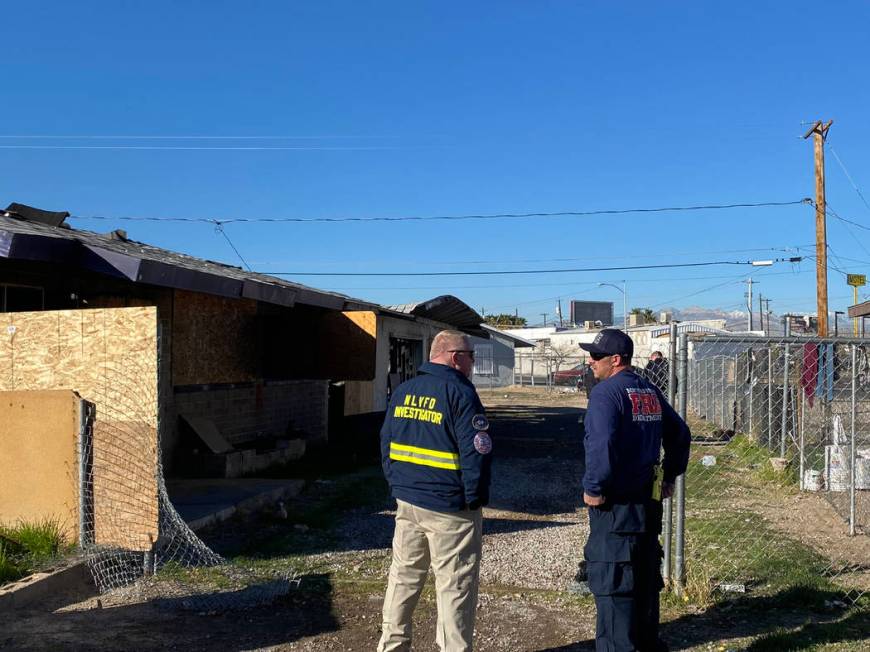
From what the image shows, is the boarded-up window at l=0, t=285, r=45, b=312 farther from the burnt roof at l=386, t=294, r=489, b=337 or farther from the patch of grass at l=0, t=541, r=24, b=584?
the burnt roof at l=386, t=294, r=489, b=337

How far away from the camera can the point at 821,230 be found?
71.1 ft

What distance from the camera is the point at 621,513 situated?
4301 millimetres

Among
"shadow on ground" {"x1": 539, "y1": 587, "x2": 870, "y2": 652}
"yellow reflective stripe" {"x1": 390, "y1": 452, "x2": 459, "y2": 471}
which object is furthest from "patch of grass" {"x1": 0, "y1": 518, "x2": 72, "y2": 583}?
"shadow on ground" {"x1": 539, "y1": 587, "x2": 870, "y2": 652}

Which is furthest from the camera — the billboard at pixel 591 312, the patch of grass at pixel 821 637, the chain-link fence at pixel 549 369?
the billboard at pixel 591 312

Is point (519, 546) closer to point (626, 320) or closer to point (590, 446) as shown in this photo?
point (590, 446)

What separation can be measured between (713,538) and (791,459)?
15.8 ft

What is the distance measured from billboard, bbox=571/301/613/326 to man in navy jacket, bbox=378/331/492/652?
7376 cm

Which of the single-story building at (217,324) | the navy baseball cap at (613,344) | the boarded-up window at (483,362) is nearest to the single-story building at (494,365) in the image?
the boarded-up window at (483,362)

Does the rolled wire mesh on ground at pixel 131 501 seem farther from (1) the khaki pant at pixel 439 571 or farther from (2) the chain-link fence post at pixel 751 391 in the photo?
(2) the chain-link fence post at pixel 751 391

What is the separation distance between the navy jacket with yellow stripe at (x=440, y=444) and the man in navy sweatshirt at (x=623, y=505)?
1.85ft

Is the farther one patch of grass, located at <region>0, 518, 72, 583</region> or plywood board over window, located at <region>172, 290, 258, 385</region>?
plywood board over window, located at <region>172, 290, 258, 385</region>

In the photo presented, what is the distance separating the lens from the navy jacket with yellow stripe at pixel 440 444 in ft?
14.0

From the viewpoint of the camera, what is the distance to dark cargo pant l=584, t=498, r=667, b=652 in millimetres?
4246

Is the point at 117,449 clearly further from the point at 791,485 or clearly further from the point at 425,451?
the point at 791,485
